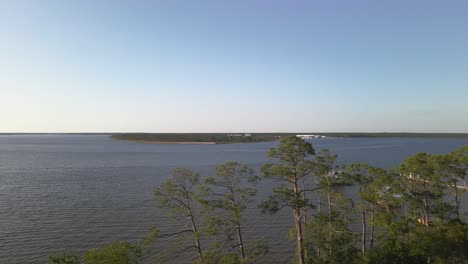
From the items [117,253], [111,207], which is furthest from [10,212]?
[117,253]

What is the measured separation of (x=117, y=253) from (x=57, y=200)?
32.4m

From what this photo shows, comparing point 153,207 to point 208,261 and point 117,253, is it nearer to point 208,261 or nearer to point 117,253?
point 208,261

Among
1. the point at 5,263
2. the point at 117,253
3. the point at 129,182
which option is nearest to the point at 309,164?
the point at 117,253

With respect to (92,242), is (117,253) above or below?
above

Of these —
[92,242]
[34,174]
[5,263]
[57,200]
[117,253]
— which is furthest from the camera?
[34,174]

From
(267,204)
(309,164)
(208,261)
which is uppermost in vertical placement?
(309,164)

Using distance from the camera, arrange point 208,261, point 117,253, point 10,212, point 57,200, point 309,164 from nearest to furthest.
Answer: point 117,253 → point 208,261 → point 309,164 → point 10,212 → point 57,200

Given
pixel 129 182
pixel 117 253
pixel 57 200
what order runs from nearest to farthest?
pixel 117 253 → pixel 57 200 → pixel 129 182

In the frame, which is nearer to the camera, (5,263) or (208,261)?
(208,261)

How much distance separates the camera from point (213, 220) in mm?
16938

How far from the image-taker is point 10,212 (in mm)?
34250

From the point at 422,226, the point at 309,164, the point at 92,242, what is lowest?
the point at 92,242

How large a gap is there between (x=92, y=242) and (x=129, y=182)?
87.4 ft

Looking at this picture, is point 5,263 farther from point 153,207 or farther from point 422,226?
point 422,226
